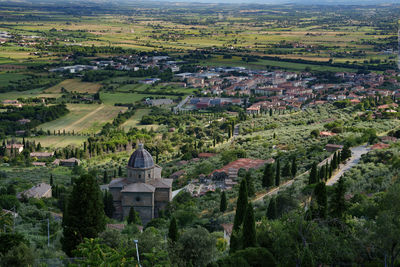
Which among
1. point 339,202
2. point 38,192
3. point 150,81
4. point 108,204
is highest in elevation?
point 339,202

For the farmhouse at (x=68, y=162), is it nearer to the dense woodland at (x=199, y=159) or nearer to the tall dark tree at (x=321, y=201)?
the dense woodland at (x=199, y=159)

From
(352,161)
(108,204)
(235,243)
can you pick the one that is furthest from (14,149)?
(235,243)

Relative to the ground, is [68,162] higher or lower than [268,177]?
lower

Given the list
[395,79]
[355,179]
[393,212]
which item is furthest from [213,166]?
[395,79]

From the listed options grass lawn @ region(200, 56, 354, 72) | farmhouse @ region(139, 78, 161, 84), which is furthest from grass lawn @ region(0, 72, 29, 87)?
grass lawn @ region(200, 56, 354, 72)

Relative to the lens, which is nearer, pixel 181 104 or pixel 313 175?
pixel 313 175

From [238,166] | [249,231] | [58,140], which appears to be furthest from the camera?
[58,140]

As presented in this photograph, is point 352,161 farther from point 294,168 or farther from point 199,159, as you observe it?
point 199,159

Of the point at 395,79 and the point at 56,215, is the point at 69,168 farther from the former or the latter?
the point at 395,79
